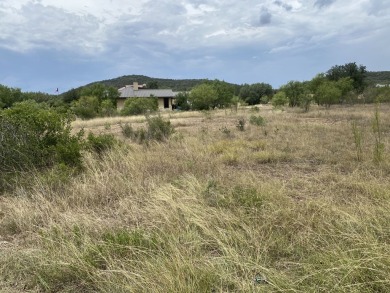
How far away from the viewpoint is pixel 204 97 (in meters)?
55.9

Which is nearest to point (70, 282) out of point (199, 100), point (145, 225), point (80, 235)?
point (80, 235)

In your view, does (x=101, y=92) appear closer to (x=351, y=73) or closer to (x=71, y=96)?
(x=71, y=96)

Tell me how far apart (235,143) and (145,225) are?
21.0ft

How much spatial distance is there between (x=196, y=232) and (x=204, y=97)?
53150 mm

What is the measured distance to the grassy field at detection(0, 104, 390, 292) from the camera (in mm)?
2680

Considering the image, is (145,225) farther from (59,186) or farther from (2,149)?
(2,149)

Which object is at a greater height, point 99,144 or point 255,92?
point 255,92

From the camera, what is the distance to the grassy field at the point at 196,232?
8.79ft

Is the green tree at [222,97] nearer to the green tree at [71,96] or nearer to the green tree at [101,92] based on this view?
the green tree at [101,92]

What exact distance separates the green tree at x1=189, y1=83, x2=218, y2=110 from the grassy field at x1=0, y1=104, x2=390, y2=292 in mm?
50273

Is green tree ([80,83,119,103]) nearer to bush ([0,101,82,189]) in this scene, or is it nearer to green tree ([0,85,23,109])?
green tree ([0,85,23,109])

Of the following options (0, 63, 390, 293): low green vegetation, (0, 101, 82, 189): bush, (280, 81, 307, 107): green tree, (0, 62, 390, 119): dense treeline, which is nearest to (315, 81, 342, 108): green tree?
(0, 62, 390, 119): dense treeline

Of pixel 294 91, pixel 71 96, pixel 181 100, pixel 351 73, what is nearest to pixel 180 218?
pixel 294 91

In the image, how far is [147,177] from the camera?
5926 millimetres
